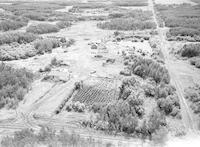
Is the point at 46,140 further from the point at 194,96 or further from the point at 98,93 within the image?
the point at 194,96

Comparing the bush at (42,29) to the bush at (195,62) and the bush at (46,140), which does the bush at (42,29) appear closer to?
the bush at (195,62)

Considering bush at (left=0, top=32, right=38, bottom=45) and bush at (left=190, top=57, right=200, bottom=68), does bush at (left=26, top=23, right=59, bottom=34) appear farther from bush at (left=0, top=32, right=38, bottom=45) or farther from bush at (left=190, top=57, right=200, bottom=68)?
bush at (left=190, top=57, right=200, bottom=68)

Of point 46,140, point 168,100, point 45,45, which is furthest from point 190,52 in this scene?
point 46,140

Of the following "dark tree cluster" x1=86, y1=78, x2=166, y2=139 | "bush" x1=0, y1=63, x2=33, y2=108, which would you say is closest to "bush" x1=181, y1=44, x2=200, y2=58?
"dark tree cluster" x1=86, y1=78, x2=166, y2=139

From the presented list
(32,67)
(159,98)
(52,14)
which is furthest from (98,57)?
(52,14)

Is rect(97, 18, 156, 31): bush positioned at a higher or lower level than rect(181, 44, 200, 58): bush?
higher

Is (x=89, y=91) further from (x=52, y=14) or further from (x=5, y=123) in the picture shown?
(x=52, y=14)

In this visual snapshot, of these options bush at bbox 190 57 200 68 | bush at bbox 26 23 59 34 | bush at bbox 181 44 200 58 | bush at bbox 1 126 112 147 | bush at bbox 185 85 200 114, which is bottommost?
bush at bbox 1 126 112 147
